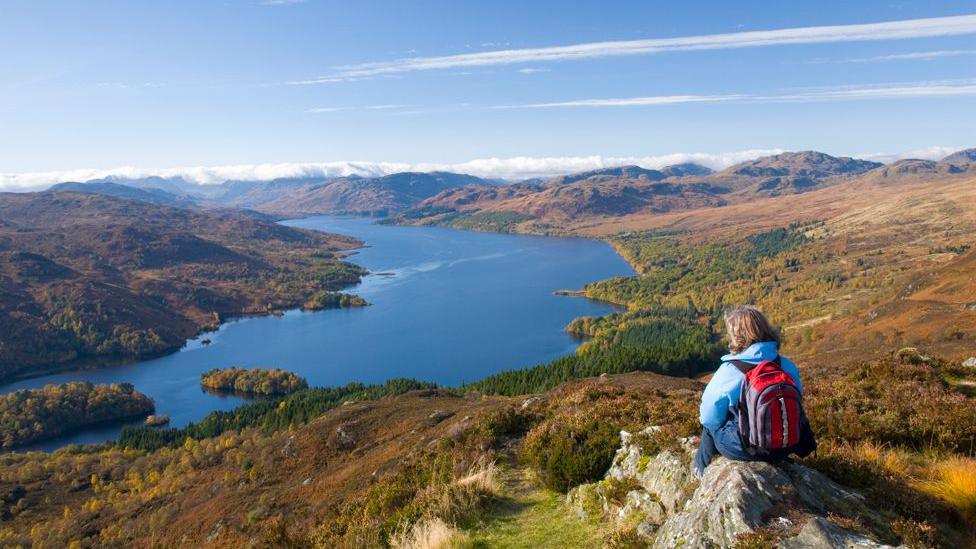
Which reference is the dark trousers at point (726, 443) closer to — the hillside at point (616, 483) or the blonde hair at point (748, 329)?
the hillside at point (616, 483)

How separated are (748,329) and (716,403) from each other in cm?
126

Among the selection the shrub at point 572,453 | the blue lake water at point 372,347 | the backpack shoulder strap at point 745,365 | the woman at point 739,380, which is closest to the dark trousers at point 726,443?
the woman at point 739,380

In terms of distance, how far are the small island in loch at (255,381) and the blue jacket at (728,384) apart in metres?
121

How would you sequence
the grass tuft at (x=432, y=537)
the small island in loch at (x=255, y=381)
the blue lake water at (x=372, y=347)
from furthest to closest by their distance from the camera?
the blue lake water at (x=372, y=347) < the small island in loch at (x=255, y=381) < the grass tuft at (x=432, y=537)

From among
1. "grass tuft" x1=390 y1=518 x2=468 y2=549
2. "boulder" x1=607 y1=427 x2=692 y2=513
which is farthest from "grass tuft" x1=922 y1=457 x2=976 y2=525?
"grass tuft" x1=390 y1=518 x2=468 y2=549

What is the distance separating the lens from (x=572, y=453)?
13.8m

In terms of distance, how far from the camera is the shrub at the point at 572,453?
13.2 metres

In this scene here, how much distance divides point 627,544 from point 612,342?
416 ft

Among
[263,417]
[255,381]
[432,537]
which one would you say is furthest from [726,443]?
[255,381]

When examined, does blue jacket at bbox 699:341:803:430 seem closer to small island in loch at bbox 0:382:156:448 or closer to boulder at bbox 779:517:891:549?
boulder at bbox 779:517:891:549

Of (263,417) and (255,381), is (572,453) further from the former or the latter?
(255,381)

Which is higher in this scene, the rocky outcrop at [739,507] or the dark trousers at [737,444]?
the dark trousers at [737,444]

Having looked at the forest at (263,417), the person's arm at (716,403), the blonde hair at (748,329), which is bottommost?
the forest at (263,417)

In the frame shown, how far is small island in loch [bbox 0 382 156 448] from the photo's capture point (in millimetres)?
108375
